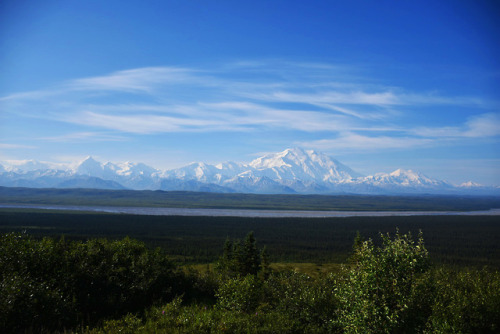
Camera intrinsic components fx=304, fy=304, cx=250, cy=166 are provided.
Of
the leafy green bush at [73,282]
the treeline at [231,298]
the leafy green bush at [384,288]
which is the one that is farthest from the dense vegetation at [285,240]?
the leafy green bush at [384,288]

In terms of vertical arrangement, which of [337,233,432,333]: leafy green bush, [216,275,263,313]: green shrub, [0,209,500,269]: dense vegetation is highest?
[337,233,432,333]: leafy green bush

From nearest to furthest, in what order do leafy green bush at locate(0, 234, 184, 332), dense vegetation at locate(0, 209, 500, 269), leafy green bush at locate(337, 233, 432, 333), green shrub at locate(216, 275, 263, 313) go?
leafy green bush at locate(0, 234, 184, 332) → leafy green bush at locate(337, 233, 432, 333) → green shrub at locate(216, 275, 263, 313) → dense vegetation at locate(0, 209, 500, 269)

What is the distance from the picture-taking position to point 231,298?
28.8 meters

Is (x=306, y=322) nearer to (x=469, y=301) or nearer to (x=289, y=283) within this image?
(x=289, y=283)

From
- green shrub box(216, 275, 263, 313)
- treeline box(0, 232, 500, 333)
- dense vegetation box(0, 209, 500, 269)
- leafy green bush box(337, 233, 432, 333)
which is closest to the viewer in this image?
treeline box(0, 232, 500, 333)

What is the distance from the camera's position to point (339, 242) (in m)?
153

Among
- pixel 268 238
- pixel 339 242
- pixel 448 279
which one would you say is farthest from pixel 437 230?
pixel 448 279

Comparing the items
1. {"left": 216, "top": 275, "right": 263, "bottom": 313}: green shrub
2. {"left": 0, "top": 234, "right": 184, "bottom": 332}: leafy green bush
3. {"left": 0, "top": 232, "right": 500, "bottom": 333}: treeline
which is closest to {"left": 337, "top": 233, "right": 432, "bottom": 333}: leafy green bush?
{"left": 0, "top": 232, "right": 500, "bottom": 333}: treeline

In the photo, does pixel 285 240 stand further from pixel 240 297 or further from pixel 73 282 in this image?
pixel 73 282

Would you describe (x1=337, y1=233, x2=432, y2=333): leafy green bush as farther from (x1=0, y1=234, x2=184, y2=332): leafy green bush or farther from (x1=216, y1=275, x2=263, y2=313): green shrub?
(x1=0, y1=234, x2=184, y2=332): leafy green bush

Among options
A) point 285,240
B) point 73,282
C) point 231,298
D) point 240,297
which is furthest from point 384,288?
point 285,240

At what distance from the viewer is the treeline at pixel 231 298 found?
2234 cm

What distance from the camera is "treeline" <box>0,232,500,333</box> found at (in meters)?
22.3

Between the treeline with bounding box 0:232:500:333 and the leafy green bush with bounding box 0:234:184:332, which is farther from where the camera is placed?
the treeline with bounding box 0:232:500:333
